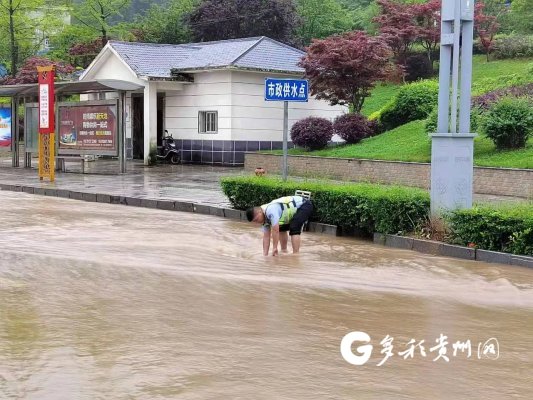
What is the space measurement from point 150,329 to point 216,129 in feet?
73.8

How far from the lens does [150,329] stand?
6.77m

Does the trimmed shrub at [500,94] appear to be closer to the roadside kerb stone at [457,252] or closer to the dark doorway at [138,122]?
the roadside kerb stone at [457,252]

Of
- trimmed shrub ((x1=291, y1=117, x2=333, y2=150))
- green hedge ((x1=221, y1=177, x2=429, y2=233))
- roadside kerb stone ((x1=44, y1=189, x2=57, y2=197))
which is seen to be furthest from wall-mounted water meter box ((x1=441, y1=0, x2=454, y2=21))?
trimmed shrub ((x1=291, y1=117, x2=333, y2=150))

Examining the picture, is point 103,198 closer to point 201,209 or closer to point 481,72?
point 201,209

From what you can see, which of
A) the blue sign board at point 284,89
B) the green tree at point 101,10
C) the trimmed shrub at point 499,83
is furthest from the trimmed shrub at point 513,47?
the blue sign board at point 284,89

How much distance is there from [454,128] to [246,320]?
5.93 meters

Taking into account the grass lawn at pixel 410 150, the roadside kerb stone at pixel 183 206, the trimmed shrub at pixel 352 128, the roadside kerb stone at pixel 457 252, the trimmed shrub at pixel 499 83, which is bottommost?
the roadside kerb stone at pixel 457 252

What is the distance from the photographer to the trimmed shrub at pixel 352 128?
24872 millimetres

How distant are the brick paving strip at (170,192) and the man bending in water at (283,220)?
1762mm

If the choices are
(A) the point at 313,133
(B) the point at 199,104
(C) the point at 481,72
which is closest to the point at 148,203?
(A) the point at 313,133

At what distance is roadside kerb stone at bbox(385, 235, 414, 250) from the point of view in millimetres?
11473

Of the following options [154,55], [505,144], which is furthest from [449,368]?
[154,55]

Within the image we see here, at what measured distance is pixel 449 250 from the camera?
10.9 m

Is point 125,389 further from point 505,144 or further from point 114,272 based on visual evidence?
point 505,144
